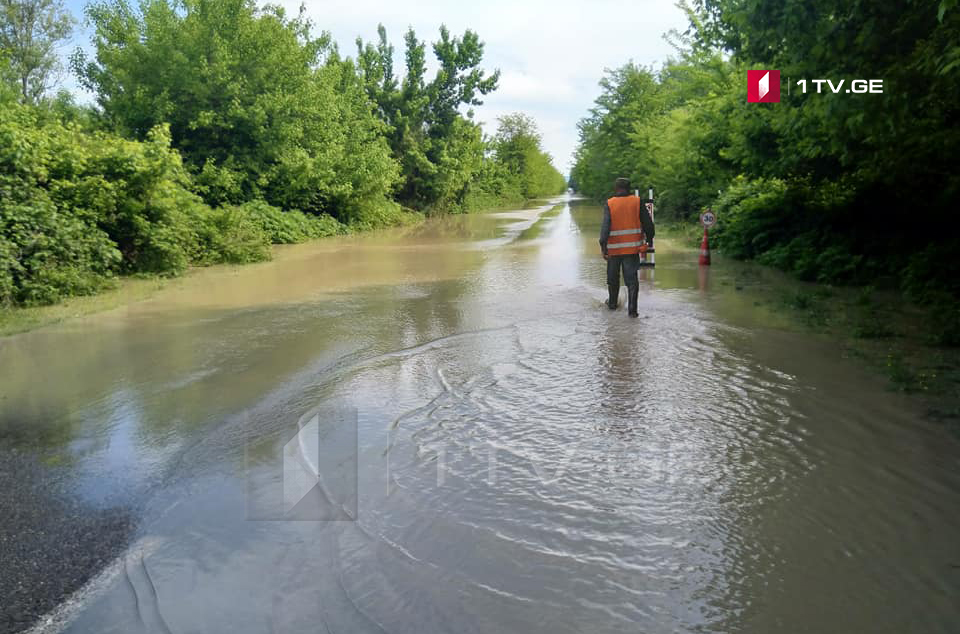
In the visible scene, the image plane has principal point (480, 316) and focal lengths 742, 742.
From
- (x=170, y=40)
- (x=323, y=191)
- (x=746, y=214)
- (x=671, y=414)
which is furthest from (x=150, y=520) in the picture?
(x=323, y=191)

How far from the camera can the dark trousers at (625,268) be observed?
10516mm

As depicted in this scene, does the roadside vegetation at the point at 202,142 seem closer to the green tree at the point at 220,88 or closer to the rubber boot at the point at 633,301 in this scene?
the green tree at the point at 220,88

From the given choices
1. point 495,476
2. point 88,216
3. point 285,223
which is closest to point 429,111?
point 285,223

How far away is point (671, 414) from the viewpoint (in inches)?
246

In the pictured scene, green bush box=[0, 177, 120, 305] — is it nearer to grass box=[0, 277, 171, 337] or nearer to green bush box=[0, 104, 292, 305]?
green bush box=[0, 104, 292, 305]

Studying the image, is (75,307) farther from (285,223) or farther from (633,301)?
(285,223)

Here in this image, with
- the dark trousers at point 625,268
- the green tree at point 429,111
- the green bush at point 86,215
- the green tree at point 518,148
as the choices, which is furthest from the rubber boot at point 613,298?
the green tree at point 518,148

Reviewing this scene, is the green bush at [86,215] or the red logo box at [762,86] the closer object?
the green bush at [86,215]

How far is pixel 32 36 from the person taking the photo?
40.3 m

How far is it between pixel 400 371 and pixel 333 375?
2.29ft

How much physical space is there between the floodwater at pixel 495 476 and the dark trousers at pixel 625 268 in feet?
2.45

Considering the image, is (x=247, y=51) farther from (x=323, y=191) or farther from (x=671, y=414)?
(x=671, y=414)

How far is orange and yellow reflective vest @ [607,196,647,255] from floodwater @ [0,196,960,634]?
1.23 metres

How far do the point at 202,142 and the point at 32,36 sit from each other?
22.8m
